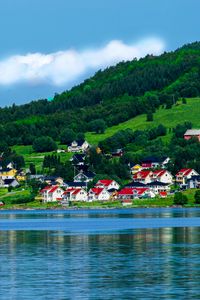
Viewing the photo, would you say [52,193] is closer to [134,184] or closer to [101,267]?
[134,184]

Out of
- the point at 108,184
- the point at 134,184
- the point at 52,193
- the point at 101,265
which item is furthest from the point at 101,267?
the point at 52,193

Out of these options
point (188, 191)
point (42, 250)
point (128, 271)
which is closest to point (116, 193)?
point (188, 191)

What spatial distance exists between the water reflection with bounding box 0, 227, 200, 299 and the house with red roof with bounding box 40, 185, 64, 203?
10980 centimetres

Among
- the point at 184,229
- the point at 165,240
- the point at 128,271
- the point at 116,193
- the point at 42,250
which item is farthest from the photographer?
the point at 116,193

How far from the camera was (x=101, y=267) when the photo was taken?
177ft

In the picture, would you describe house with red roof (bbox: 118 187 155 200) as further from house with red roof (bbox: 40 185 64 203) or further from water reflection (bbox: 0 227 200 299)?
water reflection (bbox: 0 227 200 299)

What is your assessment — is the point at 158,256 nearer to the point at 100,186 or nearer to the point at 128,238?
the point at 128,238

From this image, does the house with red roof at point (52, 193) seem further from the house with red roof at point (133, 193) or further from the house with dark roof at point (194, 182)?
the house with dark roof at point (194, 182)

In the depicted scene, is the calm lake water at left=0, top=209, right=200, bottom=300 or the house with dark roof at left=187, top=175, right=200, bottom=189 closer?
the calm lake water at left=0, top=209, right=200, bottom=300

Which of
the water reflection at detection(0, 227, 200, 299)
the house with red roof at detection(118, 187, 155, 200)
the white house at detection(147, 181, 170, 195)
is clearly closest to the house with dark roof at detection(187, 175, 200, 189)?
the white house at detection(147, 181, 170, 195)

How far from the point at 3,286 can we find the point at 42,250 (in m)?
20.7

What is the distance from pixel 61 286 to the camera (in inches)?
1818

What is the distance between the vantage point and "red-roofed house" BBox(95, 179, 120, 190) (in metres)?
194

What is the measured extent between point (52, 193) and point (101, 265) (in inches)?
5507
